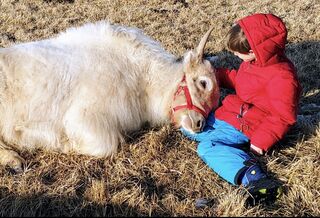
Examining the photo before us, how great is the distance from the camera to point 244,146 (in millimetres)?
4645

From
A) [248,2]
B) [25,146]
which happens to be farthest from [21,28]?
[248,2]

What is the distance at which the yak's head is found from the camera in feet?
15.7

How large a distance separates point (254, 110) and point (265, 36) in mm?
735

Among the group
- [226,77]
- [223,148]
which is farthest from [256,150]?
[226,77]

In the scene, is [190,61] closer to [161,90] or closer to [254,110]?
[161,90]

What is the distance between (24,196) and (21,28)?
502 cm

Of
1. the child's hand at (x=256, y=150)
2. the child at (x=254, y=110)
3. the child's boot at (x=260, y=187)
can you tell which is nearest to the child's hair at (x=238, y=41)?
the child at (x=254, y=110)

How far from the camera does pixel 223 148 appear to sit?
436 cm

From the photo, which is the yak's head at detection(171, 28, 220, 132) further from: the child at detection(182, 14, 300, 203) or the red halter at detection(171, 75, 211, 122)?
the child at detection(182, 14, 300, 203)

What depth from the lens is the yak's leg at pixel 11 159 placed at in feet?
14.5

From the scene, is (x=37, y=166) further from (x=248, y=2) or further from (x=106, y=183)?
(x=248, y=2)

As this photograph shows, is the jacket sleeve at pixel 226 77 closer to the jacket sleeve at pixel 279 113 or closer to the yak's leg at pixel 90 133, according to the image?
the jacket sleeve at pixel 279 113

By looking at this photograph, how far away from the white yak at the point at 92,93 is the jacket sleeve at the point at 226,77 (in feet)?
1.00

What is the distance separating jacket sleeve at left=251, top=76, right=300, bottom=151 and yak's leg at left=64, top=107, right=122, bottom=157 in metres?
1.41
